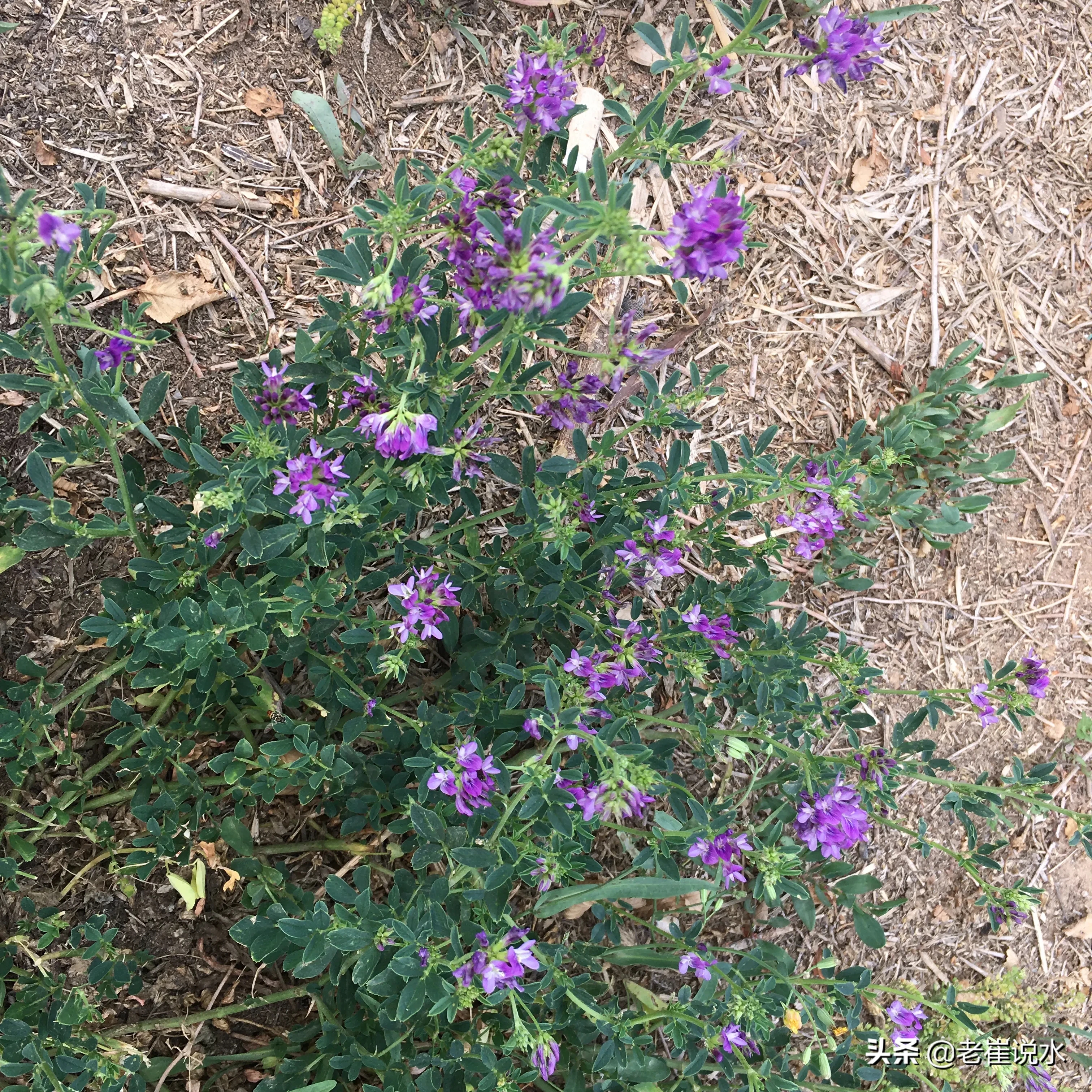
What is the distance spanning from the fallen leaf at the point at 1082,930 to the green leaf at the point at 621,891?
2.62m

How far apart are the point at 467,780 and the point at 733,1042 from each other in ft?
3.37

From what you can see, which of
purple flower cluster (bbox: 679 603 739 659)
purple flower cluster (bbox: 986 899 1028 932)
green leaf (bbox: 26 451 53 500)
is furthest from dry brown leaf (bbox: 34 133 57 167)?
purple flower cluster (bbox: 986 899 1028 932)

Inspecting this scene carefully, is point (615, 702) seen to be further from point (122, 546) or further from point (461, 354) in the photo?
point (122, 546)

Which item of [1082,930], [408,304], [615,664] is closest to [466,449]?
[408,304]

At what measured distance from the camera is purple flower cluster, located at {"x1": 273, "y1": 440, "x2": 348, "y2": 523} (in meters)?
2.07

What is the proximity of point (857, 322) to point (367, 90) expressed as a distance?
7.25 ft

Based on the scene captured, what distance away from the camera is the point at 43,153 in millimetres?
2994

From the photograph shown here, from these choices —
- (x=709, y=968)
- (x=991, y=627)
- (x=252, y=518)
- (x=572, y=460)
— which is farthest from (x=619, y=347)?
(x=991, y=627)

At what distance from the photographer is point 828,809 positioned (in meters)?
2.51

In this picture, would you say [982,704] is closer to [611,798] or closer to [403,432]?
[611,798]

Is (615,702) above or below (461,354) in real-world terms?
below

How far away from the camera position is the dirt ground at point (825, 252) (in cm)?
306

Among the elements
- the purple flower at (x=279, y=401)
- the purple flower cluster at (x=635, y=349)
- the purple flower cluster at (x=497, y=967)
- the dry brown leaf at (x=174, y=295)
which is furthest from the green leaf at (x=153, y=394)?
the purple flower cluster at (x=497, y=967)

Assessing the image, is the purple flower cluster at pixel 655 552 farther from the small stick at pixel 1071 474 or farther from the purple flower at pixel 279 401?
the small stick at pixel 1071 474
